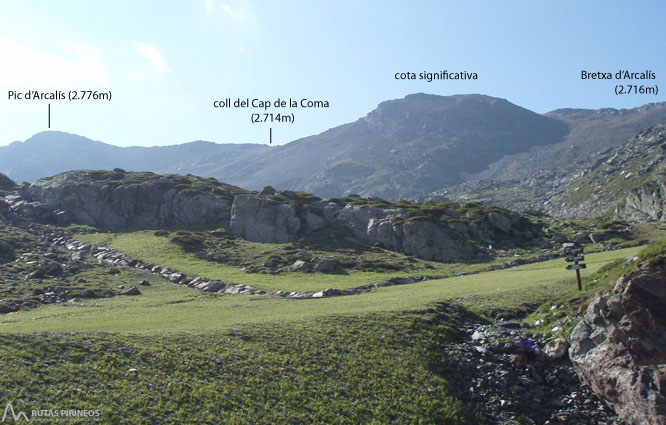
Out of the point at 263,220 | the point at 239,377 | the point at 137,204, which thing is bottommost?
the point at 239,377

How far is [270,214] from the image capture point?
99375 mm

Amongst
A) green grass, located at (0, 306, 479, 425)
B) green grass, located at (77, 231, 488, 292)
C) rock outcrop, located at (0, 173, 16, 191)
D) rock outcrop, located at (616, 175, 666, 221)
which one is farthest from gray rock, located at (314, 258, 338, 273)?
rock outcrop, located at (0, 173, 16, 191)

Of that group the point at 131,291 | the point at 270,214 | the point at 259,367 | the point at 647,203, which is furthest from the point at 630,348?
the point at 647,203

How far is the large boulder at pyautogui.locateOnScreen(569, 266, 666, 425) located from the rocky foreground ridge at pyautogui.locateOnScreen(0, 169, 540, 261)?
61.1m

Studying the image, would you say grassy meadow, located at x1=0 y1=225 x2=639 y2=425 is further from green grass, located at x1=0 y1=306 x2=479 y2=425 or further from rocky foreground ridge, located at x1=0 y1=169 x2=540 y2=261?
rocky foreground ridge, located at x1=0 y1=169 x2=540 y2=261

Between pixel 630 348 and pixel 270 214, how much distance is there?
284 ft

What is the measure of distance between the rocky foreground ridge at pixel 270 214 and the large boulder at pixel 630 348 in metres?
61.1

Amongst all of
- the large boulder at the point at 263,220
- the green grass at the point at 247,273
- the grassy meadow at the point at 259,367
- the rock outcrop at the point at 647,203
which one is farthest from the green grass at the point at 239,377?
the rock outcrop at the point at 647,203

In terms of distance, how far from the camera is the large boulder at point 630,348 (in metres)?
15.8

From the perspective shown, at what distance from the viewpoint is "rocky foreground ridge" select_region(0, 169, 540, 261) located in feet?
282

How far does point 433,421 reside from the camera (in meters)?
17.1

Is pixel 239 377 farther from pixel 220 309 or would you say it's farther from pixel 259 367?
pixel 220 309

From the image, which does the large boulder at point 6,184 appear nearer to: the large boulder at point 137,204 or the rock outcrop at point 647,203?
the large boulder at point 137,204

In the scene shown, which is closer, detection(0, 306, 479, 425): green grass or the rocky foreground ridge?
detection(0, 306, 479, 425): green grass
